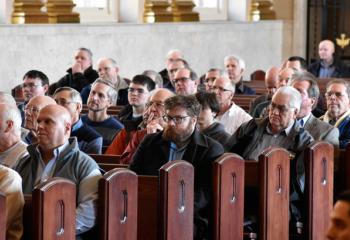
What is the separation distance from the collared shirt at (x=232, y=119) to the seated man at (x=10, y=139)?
270 centimetres

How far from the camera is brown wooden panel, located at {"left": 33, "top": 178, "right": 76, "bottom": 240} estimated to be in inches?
204

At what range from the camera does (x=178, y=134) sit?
6633 mm

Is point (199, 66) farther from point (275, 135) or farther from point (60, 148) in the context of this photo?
point (60, 148)

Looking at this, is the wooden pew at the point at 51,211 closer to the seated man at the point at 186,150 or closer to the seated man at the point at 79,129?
the seated man at the point at 186,150

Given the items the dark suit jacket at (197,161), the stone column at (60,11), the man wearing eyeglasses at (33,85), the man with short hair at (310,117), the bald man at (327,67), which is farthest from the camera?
the bald man at (327,67)

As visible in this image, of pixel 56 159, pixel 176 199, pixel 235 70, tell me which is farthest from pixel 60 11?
pixel 176 199

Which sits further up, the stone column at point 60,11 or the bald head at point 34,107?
the stone column at point 60,11

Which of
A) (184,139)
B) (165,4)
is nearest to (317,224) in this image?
(184,139)

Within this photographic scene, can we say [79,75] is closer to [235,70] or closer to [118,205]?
[235,70]

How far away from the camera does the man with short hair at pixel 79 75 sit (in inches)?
482

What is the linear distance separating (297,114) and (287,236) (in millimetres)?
977

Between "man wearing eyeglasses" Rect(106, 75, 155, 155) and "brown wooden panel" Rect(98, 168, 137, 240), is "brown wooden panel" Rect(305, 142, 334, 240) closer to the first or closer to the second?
"brown wooden panel" Rect(98, 168, 137, 240)

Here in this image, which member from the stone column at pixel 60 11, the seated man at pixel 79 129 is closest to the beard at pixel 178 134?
the seated man at pixel 79 129

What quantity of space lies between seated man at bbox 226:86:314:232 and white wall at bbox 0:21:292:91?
6396 mm
